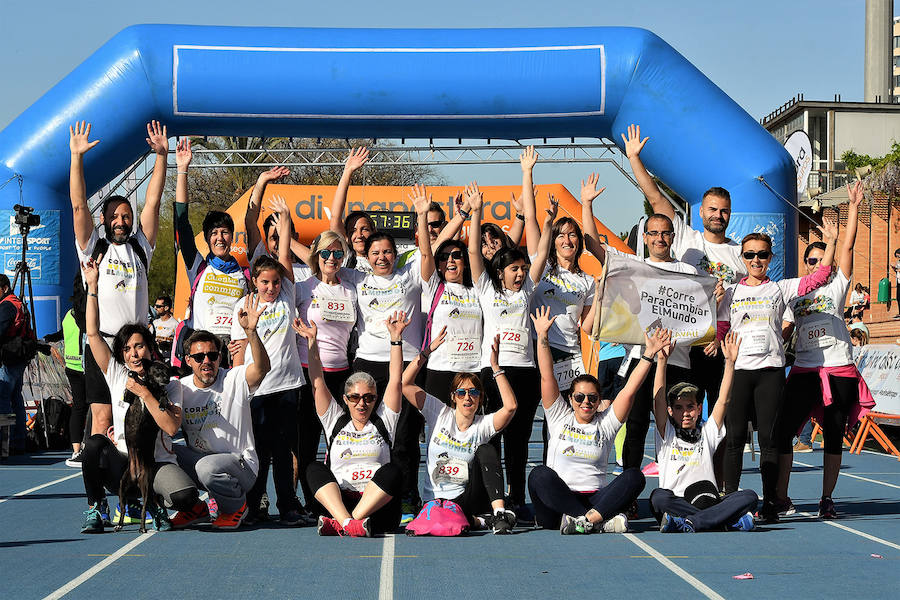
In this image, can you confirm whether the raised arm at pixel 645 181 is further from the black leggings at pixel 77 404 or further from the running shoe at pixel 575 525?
the black leggings at pixel 77 404

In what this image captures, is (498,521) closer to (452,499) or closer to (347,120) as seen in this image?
(452,499)

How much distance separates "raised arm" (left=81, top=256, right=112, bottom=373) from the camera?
6699 mm

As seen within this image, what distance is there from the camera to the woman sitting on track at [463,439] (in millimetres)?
6840

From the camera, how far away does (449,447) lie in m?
6.89

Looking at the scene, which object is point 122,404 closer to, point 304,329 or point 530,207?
point 304,329

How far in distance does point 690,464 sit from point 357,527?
199cm

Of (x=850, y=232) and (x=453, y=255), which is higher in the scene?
(x=850, y=232)

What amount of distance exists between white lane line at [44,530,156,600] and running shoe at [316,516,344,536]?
94cm

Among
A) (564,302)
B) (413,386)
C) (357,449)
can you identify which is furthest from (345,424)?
(564,302)

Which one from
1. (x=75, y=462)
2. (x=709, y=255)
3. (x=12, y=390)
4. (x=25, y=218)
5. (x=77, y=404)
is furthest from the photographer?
(x=25, y=218)

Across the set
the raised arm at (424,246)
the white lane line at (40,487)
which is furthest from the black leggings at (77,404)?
the raised arm at (424,246)

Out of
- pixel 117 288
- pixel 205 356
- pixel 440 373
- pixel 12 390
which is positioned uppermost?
pixel 117 288

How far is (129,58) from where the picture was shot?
500 inches

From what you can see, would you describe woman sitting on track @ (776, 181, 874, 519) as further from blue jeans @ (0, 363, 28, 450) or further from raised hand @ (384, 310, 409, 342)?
blue jeans @ (0, 363, 28, 450)
